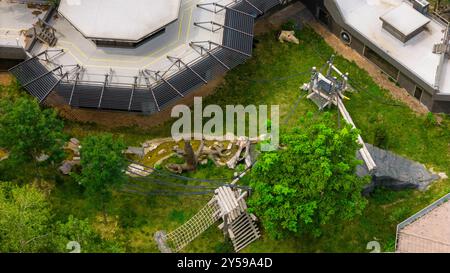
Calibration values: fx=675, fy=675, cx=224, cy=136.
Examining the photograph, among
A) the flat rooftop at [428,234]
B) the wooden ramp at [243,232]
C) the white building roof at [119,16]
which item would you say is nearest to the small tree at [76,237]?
the wooden ramp at [243,232]

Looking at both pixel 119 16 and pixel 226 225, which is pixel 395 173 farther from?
pixel 119 16

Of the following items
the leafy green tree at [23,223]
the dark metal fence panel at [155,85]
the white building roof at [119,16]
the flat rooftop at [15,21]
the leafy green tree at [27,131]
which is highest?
the white building roof at [119,16]

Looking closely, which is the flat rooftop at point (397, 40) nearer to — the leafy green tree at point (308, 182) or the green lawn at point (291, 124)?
the green lawn at point (291, 124)

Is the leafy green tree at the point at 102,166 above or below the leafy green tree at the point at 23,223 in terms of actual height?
above

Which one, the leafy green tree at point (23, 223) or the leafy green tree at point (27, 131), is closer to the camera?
the leafy green tree at point (23, 223)

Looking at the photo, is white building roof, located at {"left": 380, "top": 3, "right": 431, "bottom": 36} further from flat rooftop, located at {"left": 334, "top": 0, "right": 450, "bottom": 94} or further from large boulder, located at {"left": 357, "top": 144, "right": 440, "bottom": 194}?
large boulder, located at {"left": 357, "top": 144, "right": 440, "bottom": 194}
